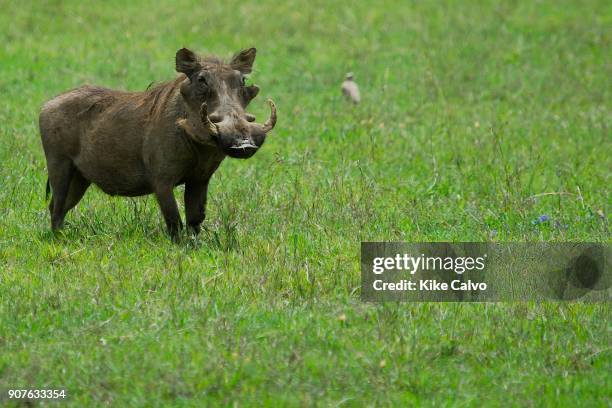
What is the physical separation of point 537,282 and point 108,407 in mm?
2866

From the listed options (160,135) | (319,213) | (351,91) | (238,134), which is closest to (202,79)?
(160,135)

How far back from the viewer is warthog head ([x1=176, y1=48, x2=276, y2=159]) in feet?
22.1

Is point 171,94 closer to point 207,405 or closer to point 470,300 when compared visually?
point 470,300

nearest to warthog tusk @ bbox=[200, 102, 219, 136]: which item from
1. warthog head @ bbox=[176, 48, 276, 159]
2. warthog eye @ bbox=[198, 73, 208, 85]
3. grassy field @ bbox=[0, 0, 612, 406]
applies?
warthog head @ bbox=[176, 48, 276, 159]

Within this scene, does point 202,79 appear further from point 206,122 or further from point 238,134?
point 238,134

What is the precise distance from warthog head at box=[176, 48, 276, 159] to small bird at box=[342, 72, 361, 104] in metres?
4.91

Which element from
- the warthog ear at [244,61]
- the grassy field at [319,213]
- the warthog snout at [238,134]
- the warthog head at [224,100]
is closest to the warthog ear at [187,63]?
the warthog head at [224,100]

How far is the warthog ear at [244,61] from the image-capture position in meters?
7.35

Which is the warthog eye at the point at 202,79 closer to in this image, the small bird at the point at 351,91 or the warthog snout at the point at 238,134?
the warthog snout at the point at 238,134

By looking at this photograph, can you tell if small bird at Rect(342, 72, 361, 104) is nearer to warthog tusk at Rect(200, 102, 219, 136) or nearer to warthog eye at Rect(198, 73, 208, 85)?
warthog eye at Rect(198, 73, 208, 85)

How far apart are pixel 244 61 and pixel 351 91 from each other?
16.3 ft

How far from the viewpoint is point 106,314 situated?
238 inches

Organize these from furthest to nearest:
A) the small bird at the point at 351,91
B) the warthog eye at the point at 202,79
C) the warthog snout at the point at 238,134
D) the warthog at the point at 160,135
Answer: the small bird at the point at 351,91 → the warthog eye at the point at 202,79 → the warthog at the point at 160,135 → the warthog snout at the point at 238,134

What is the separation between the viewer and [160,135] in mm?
7367
